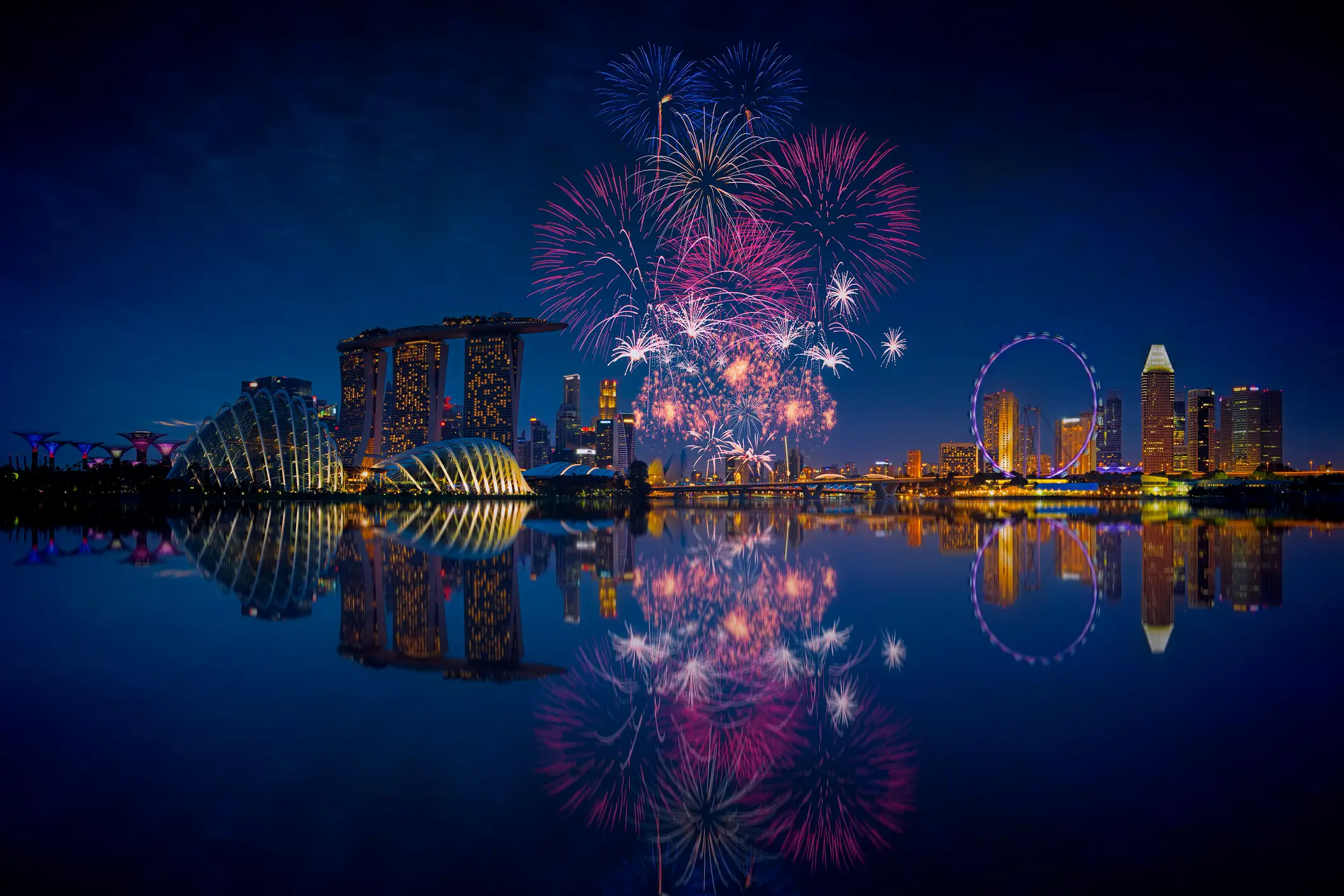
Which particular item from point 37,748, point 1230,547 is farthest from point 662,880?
point 1230,547

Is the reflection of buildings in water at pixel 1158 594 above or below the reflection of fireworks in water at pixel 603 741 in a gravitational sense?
above

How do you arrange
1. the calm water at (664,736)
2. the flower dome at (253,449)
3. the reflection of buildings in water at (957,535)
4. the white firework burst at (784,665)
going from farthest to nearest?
the flower dome at (253,449)
the reflection of buildings in water at (957,535)
the white firework burst at (784,665)
the calm water at (664,736)

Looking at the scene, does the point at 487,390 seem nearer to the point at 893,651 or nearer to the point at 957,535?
the point at 957,535

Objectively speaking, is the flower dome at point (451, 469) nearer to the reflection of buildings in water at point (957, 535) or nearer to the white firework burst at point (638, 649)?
the reflection of buildings in water at point (957, 535)

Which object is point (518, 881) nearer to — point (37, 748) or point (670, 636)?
point (37, 748)

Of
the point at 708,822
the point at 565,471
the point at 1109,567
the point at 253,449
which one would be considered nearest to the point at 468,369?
the point at 565,471

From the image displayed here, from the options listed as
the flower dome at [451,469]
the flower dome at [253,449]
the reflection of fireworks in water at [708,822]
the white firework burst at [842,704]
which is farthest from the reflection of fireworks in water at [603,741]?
the flower dome at [253,449]
